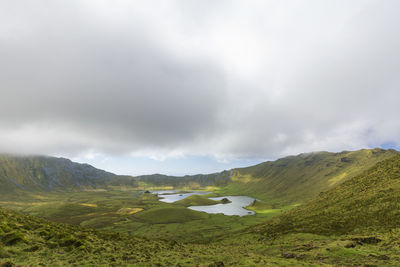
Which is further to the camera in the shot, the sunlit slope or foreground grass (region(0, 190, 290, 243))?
foreground grass (region(0, 190, 290, 243))

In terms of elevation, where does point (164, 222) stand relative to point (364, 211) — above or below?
below

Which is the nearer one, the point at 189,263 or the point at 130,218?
the point at 189,263

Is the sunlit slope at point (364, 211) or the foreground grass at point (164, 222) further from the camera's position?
the foreground grass at point (164, 222)

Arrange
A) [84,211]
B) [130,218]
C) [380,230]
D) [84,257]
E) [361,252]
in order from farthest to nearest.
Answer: [84,211] < [130,218] < [380,230] < [361,252] < [84,257]

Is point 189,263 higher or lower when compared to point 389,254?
lower

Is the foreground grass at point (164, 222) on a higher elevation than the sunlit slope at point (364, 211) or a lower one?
lower

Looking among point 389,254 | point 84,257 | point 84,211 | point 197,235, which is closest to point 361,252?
point 389,254

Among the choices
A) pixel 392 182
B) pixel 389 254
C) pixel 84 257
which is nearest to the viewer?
pixel 84 257

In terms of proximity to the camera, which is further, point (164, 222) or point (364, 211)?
point (164, 222)

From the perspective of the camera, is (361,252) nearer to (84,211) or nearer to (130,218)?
(130,218)

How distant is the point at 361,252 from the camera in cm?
3134

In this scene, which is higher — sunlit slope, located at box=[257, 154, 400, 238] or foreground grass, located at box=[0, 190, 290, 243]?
sunlit slope, located at box=[257, 154, 400, 238]

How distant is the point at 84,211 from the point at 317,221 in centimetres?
20609

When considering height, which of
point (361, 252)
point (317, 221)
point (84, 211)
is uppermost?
point (361, 252)
